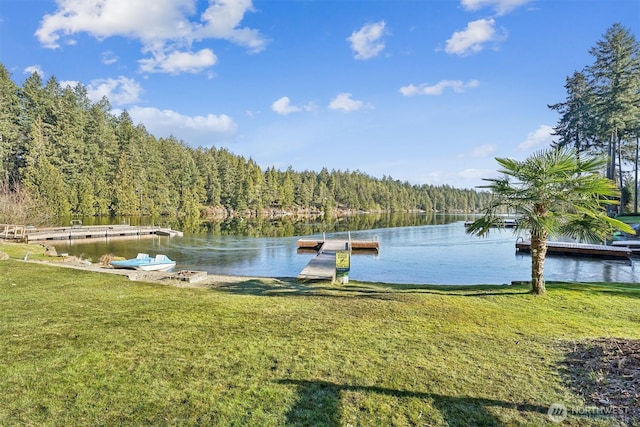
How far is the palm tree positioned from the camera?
8984 millimetres

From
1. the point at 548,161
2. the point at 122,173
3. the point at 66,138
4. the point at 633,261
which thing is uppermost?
the point at 66,138

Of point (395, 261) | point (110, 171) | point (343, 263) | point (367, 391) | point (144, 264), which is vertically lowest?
point (395, 261)

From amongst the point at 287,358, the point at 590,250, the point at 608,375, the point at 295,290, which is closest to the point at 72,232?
the point at 295,290

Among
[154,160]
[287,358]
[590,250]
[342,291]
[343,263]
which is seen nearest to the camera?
[287,358]

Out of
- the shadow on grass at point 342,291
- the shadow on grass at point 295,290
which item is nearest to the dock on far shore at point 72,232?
the shadow on grass at point 295,290

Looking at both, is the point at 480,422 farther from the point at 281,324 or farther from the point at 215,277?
the point at 215,277

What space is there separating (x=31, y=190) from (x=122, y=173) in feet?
66.6

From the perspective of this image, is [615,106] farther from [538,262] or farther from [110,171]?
[110,171]

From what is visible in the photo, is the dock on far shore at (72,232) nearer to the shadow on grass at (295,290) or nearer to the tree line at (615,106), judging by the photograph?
the shadow on grass at (295,290)

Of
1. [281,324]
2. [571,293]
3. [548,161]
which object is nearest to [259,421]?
[281,324]

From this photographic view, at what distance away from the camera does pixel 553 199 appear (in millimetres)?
9227

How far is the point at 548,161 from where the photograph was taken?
922cm

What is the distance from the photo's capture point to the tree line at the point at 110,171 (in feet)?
168

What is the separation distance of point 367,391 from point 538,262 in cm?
787
